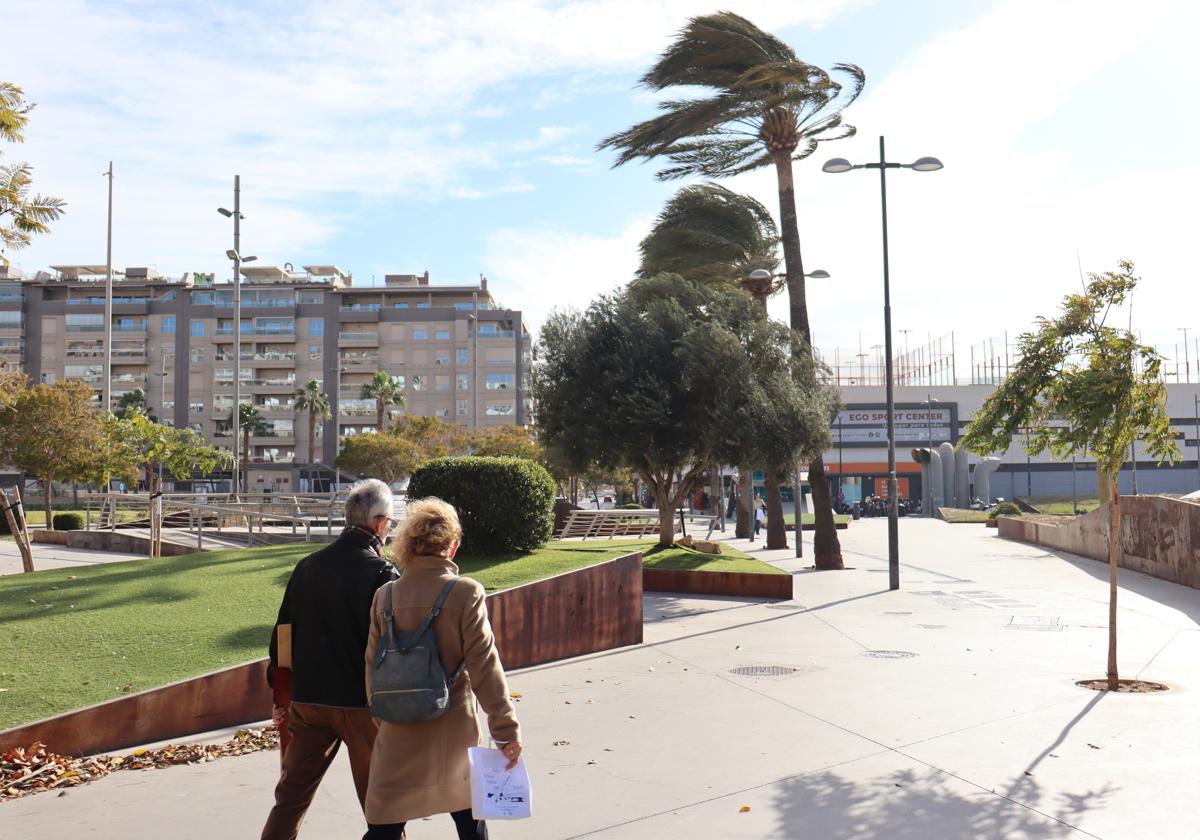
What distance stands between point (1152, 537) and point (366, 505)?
60.4 feet

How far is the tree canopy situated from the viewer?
16516 mm

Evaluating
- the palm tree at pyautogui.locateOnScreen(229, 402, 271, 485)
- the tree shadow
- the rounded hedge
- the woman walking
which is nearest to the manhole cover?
the tree shadow

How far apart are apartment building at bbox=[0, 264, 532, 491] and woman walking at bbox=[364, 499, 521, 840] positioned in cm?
8188

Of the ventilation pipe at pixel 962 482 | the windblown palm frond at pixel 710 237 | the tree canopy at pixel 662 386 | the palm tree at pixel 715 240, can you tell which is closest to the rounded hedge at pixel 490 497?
the tree canopy at pixel 662 386

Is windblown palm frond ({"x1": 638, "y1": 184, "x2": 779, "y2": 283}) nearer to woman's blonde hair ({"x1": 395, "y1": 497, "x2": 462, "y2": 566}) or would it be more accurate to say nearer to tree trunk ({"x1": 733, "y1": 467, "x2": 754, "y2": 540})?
tree trunk ({"x1": 733, "y1": 467, "x2": 754, "y2": 540})

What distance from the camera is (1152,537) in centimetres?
1858

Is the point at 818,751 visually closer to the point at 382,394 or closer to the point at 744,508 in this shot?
the point at 744,508

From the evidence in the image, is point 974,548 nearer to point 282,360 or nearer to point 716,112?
point 716,112

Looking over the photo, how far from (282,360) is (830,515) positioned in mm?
72784

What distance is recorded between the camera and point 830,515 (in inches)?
810

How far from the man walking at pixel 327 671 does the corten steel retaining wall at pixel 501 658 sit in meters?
2.70

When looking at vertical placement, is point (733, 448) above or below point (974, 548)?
above

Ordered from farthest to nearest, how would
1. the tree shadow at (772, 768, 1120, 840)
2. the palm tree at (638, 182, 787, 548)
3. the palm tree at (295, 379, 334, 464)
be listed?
1. the palm tree at (295, 379, 334, 464)
2. the palm tree at (638, 182, 787, 548)
3. the tree shadow at (772, 768, 1120, 840)

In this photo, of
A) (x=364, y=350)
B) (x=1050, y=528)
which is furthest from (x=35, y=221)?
(x=364, y=350)
